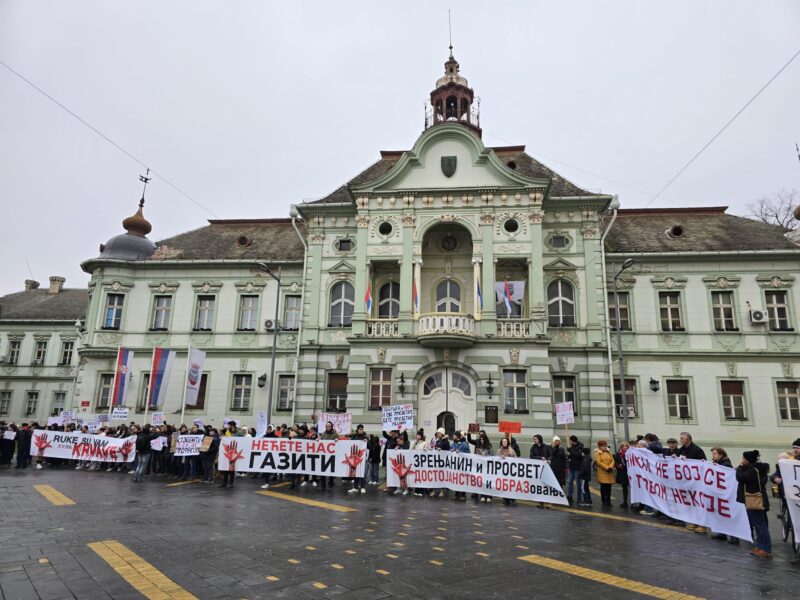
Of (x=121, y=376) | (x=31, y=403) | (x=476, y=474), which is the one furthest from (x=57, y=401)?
(x=476, y=474)

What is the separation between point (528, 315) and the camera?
2508cm

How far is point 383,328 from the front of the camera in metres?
24.6

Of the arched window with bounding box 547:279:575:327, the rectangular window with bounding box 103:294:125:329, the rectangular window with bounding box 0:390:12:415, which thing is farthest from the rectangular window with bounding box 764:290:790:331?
the rectangular window with bounding box 0:390:12:415

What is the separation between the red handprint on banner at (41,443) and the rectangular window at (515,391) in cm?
1887

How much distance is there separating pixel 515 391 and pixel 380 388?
19.8ft

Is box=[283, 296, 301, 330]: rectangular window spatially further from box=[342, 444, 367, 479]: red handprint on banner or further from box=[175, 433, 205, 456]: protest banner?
box=[342, 444, 367, 479]: red handprint on banner

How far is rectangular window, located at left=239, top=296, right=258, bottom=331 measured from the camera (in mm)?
28717

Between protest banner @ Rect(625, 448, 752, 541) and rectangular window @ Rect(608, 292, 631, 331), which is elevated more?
rectangular window @ Rect(608, 292, 631, 331)

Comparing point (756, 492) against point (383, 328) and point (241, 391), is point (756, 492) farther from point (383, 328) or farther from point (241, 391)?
point (241, 391)

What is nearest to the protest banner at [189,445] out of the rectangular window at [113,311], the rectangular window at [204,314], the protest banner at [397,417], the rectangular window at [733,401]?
the protest banner at [397,417]

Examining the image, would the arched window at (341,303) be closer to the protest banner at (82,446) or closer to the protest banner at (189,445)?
the protest banner at (189,445)

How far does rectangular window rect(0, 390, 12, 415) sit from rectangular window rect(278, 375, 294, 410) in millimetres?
32957

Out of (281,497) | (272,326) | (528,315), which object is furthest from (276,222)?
(281,497)

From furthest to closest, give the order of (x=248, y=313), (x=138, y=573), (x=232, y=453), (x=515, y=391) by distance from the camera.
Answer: (x=248, y=313)
(x=515, y=391)
(x=232, y=453)
(x=138, y=573)
